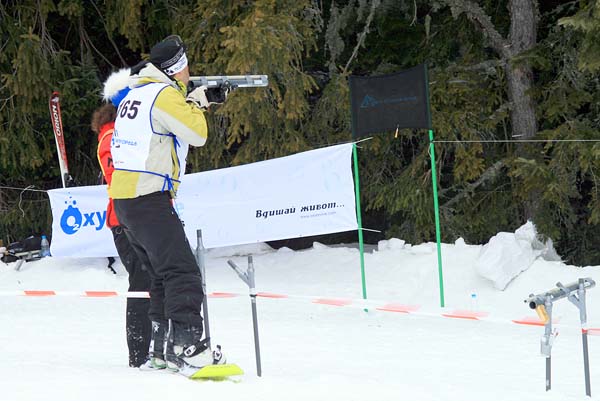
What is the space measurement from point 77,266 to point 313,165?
3.78m

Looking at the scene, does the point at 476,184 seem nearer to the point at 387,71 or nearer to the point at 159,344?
the point at 387,71

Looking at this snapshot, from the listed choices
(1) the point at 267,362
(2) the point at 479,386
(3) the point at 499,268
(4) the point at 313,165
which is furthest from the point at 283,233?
(2) the point at 479,386

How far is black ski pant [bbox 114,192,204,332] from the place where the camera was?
14.4ft

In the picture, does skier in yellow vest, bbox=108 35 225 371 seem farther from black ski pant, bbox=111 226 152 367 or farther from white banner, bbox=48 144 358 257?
white banner, bbox=48 144 358 257

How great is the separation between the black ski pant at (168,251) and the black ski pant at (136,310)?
471 millimetres

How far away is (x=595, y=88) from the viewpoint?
1073 cm

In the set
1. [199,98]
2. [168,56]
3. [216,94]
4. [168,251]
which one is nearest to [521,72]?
[216,94]

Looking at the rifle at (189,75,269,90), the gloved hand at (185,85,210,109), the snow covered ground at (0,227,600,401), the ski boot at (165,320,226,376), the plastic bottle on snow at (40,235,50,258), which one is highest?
the rifle at (189,75,269,90)

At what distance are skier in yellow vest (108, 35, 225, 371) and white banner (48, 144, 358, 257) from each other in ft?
13.5

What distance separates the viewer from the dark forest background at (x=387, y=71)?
1037 centimetres

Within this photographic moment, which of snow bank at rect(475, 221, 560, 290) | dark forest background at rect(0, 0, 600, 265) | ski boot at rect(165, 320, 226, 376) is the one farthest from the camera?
dark forest background at rect(0, 0, 600, 265)

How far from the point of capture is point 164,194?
4473 millimetres

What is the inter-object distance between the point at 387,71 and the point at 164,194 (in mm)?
7863

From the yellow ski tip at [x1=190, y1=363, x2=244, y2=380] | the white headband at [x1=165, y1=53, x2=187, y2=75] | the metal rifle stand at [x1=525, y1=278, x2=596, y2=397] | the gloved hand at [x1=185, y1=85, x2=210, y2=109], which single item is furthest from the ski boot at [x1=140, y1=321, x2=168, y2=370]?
the metal rifle stand at [x1=525, y1=278, x2=596, y2=397]
